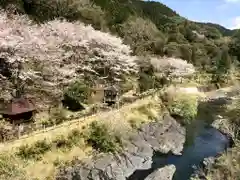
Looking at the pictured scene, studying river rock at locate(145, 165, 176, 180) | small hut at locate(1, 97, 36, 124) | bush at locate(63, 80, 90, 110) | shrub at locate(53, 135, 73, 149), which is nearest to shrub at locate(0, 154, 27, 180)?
shrub at locate(53, 135, 73, 149)

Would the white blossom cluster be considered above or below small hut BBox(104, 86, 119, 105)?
above

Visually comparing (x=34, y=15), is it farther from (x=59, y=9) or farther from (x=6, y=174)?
(x=6, y=174)

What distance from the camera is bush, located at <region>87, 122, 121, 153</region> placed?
69.3ft

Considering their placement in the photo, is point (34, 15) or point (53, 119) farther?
point (34, 15)

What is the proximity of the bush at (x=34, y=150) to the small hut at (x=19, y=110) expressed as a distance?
9.45 feet

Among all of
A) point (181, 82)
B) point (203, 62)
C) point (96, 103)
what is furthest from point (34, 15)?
point (203, 62)

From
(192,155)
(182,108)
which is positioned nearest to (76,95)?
(192,155)

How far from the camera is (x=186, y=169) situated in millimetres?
21609

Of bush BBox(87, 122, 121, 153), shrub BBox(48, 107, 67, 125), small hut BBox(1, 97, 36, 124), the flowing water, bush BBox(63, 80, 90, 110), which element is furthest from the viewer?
bush BBox(63, 80, 90, 110)

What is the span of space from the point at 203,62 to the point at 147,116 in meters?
39.1

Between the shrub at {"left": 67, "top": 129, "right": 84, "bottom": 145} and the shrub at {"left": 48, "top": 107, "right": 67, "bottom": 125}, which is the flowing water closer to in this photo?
the shrub at {"left": 67, "top": 129, "right": 84, "bottom": 145}

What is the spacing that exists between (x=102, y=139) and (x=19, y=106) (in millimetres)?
5781

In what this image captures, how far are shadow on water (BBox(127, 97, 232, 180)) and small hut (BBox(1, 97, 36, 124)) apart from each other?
7.71m

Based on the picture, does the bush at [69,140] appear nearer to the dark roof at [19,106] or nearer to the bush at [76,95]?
the dark roof at [19,106]
